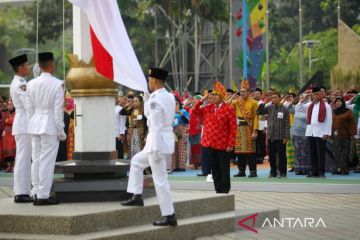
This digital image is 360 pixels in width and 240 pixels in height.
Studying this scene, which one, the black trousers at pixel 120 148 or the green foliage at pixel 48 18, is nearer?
the black trousers at pixel 120 148

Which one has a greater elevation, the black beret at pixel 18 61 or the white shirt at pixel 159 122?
the black beret at pixel 18 61

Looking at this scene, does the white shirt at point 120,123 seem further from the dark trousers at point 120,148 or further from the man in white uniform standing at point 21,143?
the man in white uniform standing at point 21,143

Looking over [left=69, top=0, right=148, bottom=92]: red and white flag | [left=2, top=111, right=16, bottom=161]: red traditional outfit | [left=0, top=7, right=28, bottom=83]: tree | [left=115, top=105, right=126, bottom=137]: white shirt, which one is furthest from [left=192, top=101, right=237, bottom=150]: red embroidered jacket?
[left=0, top=7, right=28, bottom=83]: tree

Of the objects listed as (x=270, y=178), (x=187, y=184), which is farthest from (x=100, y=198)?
(x=270, y=178)

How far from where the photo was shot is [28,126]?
1052 centimetres

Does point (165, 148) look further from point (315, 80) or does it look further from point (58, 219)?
point (315, 80)

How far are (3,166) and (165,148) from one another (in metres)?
14.6

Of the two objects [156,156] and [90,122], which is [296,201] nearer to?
[90,122]

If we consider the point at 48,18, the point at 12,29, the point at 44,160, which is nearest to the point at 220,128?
the point at 44,160

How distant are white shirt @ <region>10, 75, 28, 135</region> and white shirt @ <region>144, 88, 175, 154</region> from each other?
1943 mm

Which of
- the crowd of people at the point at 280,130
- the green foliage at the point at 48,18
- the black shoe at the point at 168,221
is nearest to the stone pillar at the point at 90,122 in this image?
the black shoe at the point at 168,221

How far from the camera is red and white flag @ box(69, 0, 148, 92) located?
438 inches

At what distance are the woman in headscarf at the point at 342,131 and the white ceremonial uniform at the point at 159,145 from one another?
982 cm

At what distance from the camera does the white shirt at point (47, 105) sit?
10.3 m
